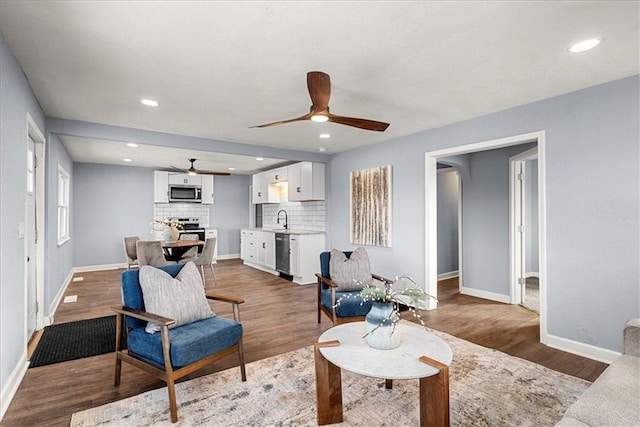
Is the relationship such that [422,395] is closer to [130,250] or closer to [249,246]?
[130,250]

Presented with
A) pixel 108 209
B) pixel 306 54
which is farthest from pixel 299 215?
pixel 306 54

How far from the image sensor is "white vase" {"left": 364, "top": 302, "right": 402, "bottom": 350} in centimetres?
202

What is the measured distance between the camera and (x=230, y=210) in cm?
923

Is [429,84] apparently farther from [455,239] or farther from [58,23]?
[455,239]

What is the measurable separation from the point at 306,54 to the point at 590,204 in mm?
2868

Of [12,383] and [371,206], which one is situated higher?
[371,206]

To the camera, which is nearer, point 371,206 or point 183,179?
point 371,206

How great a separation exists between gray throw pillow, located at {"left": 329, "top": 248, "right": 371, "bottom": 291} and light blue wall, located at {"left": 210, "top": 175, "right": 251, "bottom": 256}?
602cm

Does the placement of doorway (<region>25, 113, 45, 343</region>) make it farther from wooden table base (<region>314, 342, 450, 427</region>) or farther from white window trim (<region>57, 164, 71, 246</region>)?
wooden table base (<region>314, 342, 450, 427</region>)


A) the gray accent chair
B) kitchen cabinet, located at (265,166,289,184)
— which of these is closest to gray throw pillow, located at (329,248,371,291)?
the gray accent chair

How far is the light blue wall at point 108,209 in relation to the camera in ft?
23.9

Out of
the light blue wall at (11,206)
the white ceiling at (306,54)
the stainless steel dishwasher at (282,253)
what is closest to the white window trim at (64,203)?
the white ceiling at (306,54)

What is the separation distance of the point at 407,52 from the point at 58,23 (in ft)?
7.43

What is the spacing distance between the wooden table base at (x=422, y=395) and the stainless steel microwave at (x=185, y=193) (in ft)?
23.6
